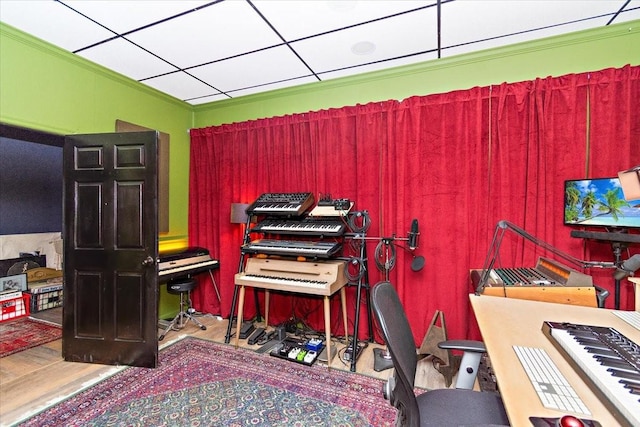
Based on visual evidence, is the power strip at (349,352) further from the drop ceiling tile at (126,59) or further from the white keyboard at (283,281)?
the drop ceiling tile at (126,59)

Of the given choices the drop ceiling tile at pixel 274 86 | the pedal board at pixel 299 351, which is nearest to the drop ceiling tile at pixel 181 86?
the drop ceiling tile at pixel 274 86

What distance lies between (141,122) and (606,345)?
Answer: 418 centimetres

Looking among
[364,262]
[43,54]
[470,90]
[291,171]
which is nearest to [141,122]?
[43,54]

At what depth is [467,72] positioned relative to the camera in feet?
8.80

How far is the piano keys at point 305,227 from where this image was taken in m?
2.71

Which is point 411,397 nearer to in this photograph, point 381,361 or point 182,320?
point 381,361

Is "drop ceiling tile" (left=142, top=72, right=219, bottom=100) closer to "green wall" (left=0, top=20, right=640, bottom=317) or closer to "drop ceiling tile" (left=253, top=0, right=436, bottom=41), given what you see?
"green wall" (left=0, top=20, right=640, bottom=317)

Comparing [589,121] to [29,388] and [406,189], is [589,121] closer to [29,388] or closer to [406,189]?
[406,189]

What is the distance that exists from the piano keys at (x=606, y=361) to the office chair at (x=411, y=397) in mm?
366

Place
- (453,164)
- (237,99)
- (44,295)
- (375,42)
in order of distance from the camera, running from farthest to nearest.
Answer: (44,295) < (237,99) < (453,164) < (375,42)

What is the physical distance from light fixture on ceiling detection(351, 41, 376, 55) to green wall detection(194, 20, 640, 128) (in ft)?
1.37

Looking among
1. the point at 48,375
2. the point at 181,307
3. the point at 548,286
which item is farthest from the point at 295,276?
the point at 48,375

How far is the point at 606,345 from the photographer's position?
1105mm

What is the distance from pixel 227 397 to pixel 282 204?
1678 millimetres
